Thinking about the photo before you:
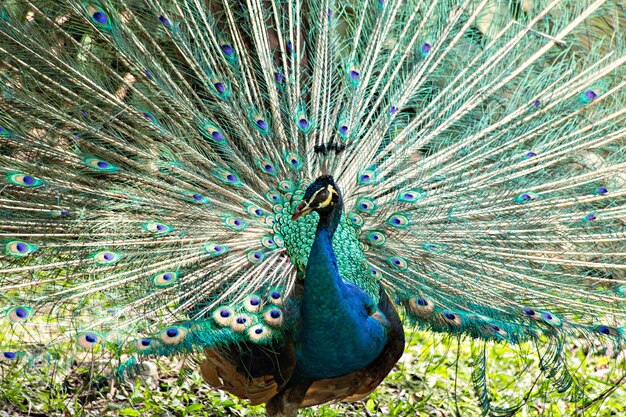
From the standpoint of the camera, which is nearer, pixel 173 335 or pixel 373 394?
pixel 173 335

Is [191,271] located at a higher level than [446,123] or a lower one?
lower

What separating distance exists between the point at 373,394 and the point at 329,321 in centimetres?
134

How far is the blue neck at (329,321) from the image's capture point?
2740mm

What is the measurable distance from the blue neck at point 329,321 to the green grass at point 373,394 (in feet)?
1.48

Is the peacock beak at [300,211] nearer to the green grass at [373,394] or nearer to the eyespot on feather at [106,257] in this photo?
the eyespot on feather at [106,257]

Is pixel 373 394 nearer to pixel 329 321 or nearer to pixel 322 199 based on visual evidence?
pixel 329 321

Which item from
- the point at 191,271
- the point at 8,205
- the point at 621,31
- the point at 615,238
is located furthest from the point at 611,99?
the point at 8,205

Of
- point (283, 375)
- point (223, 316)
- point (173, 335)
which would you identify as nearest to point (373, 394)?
point (283, 375)

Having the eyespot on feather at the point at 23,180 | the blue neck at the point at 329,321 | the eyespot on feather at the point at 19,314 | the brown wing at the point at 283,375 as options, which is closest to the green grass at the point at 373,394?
the brown wing at the point at 283,375

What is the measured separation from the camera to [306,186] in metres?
3.15

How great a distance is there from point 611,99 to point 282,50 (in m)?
1.46

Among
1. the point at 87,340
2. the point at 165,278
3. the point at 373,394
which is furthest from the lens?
the point at 373,394

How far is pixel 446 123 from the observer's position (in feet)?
11.0

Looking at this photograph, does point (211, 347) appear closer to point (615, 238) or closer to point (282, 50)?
point (282, 50)
